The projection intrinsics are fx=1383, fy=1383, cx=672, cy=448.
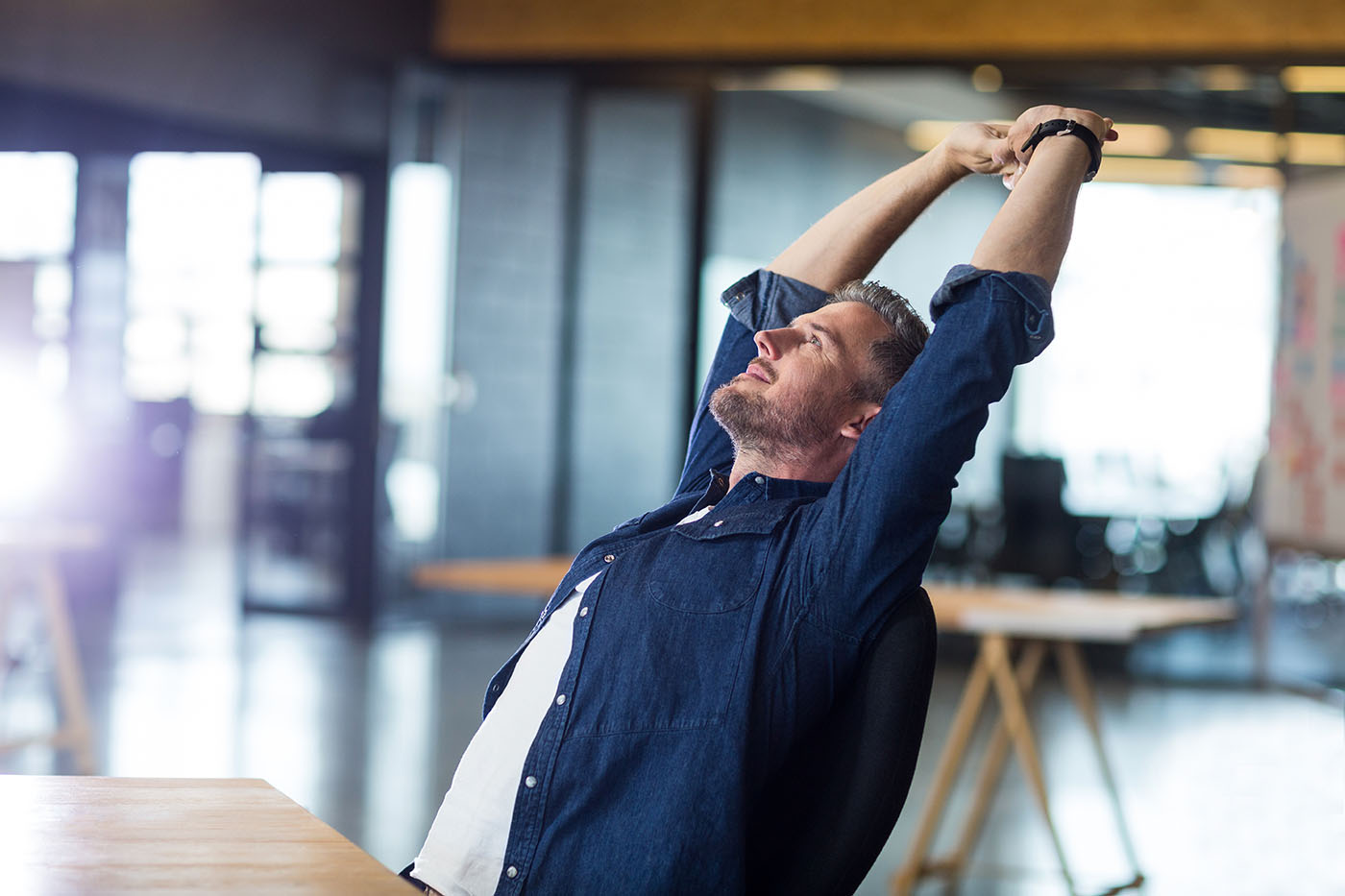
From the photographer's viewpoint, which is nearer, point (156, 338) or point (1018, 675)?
point (1018, 675)

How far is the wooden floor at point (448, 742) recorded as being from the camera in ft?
11.4

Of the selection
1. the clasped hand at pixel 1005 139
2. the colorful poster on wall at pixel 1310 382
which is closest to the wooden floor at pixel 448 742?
the colorful poster on wall at pixel 1310 382

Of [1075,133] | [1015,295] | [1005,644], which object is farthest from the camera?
[1005,644]

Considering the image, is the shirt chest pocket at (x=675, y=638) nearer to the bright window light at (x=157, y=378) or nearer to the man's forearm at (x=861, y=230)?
the man's forearm at (x=861, y=230)

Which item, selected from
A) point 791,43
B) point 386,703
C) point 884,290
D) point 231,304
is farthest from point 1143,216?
point 884,290

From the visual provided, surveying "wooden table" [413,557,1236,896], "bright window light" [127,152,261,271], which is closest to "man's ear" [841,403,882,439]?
"wooden table" [413,557,1236,896]

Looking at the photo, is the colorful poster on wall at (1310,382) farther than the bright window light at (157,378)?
No

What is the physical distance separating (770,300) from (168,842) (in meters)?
0.98

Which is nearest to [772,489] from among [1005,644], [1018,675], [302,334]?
[1005,644]

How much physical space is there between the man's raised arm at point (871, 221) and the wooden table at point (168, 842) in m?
0.90

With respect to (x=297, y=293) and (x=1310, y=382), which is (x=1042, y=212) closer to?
(x=1310, y=382)

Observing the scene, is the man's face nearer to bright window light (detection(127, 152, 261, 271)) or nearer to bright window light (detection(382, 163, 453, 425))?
bright window light (detection(382, 163, 453, 425))

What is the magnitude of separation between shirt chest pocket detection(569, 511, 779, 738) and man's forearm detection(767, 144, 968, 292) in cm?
44

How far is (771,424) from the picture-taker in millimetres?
1515
